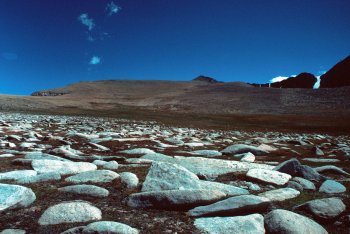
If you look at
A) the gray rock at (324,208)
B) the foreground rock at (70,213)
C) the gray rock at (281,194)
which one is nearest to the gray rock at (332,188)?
the gray rock at (281,194)

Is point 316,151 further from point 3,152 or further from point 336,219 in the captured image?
point 3,152

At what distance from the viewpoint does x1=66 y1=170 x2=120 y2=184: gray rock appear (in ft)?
17.9

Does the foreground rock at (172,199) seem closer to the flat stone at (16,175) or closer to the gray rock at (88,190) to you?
the gray rock at (88,190)

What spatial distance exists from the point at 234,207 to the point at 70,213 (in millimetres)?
1928

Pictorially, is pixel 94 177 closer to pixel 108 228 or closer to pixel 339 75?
pixel 108 228

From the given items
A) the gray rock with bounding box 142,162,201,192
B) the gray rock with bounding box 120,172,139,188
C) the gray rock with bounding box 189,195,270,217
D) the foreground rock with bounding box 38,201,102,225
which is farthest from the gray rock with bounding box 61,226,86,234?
the gray rock with bounding box 120,172,139,188

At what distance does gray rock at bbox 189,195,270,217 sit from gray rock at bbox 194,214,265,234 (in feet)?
0.42

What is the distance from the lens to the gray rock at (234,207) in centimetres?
403

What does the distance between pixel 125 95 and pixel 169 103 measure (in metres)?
28.8

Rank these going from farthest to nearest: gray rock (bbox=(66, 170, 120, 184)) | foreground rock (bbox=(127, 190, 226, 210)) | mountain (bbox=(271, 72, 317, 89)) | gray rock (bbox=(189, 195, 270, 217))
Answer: mountain (bbox=(271, 72, 317, 89)) < gray rock (bbox=(66, 170, 120, 184)) < foreground rock (bbox=(127, 190, 226, 210)) < gray rock (bbox=(189, 195, 270, 217))

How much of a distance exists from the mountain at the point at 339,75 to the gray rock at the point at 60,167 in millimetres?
159888

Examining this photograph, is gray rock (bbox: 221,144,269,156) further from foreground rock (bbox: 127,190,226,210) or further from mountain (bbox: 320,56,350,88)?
mountain (bbox: 320,56,350,88)

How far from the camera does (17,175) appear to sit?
5.47 metres

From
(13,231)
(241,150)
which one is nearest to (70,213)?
(13,231)
